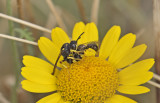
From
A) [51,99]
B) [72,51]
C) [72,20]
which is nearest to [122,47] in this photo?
[72,51]

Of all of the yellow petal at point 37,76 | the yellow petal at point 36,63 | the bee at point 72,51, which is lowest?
the yellow petal at point 37,76

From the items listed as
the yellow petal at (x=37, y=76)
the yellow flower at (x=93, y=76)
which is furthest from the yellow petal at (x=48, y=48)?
the yellow petal at (x=37, y=76)

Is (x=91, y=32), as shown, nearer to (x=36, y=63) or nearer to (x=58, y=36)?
(x=58, y=36)

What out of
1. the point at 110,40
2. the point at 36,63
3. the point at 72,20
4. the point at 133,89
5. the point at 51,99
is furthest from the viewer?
the point at 72,20

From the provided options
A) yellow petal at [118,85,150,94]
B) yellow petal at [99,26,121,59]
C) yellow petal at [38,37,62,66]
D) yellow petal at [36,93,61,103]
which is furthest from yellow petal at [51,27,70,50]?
yellow petal at [118,85,150,94]

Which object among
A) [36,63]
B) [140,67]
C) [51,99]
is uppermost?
[140,67]

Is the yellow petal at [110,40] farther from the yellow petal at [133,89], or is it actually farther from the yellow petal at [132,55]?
the yellow petal at [133,89]

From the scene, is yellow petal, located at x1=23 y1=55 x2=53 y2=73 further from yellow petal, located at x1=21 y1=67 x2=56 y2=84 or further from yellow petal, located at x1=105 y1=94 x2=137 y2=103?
yellow petal, located at x1=105 y1=94 x2=137 y2=103
